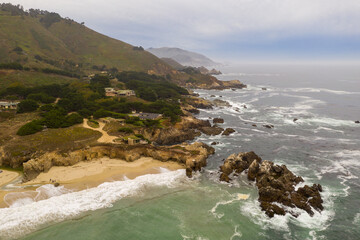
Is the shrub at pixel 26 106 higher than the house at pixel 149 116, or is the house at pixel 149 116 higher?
A: the shrub at pixel 26 106

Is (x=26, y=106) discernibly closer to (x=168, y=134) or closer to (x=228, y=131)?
(x=168, y=134)

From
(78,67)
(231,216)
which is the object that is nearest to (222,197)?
(231,216)

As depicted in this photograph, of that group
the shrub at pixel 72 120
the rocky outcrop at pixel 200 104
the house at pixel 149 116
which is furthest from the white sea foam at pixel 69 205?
the rocky outcrop at pixel 200 104

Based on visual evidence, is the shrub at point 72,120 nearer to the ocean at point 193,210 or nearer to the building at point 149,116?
the building at point 149,116

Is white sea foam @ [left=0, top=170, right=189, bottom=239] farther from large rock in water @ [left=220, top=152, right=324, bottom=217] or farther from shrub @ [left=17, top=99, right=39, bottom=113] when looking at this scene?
shrub @ [left=17, top=99, right=39, bottom=113]

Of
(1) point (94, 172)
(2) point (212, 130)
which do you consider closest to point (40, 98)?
(1) point (94, 172)

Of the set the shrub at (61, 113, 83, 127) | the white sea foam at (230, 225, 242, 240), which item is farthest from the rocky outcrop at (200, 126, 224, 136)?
the white sea foam at (230, 225, 242, 240)
